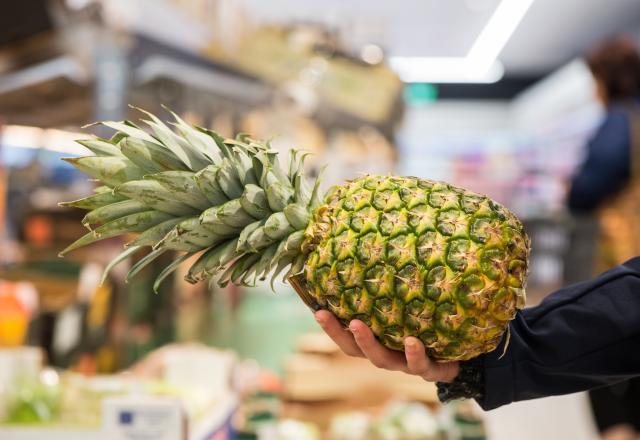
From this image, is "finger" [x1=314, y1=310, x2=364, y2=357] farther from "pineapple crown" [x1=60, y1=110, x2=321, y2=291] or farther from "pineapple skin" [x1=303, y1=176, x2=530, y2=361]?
"pineapple crown" [x1=60, y1=110, x2=321, y2=291]

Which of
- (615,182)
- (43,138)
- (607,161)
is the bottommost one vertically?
(615,182)

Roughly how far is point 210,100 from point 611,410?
3093 millimetres

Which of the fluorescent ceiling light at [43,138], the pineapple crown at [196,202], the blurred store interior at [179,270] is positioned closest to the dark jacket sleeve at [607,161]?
the blurred store interior at [179,270]

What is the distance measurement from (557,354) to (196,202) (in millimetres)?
784

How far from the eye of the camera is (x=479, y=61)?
51.4 ft

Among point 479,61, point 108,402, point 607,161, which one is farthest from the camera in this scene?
point 479,61

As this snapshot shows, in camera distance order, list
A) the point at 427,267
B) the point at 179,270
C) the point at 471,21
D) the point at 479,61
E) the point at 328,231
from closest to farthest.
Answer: the point at 427,267 < the point at 328,231 < the point at 179,270 < the point at 471,21 < the point at 479,61

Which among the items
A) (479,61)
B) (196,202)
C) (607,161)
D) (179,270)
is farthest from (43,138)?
(479,61)

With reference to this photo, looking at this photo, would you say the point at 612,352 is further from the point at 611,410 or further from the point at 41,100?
the point at 41,100

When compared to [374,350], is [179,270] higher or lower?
higher

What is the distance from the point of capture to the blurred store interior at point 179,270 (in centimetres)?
278

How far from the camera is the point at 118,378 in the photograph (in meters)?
2.90

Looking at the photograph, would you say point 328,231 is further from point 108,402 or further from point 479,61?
point 479,61

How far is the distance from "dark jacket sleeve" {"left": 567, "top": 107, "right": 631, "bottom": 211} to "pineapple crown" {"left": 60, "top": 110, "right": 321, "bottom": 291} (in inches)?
122
